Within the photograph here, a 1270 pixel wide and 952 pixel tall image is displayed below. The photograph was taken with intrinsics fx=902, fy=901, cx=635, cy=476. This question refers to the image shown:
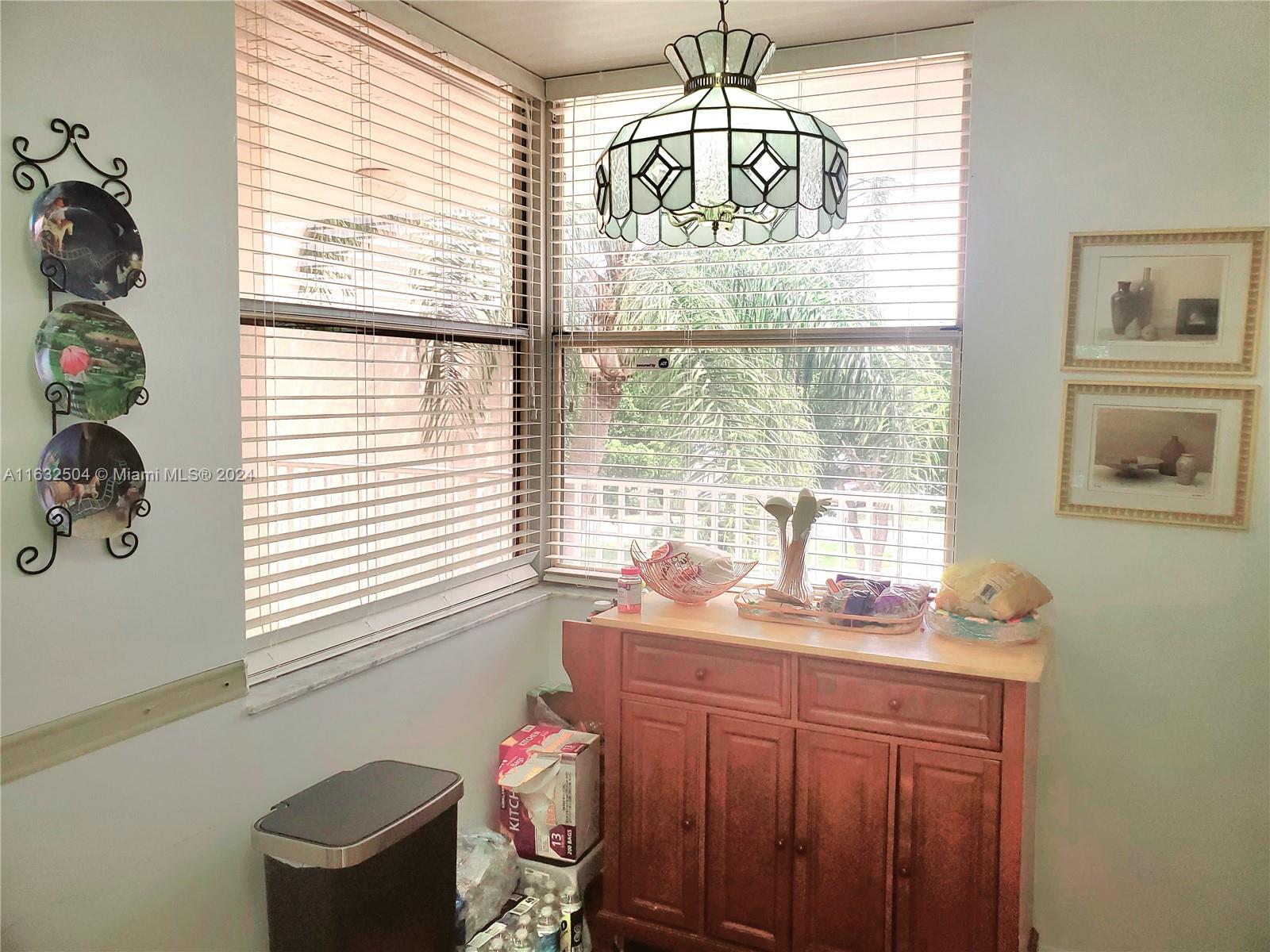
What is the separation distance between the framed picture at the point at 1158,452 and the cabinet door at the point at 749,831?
0.98 meters

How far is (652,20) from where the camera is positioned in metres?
2.37

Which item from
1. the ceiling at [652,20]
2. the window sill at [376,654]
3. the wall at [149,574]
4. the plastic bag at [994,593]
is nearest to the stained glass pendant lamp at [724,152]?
the wall at [149,574]

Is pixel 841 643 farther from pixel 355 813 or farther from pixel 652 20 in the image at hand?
pixel 652 20

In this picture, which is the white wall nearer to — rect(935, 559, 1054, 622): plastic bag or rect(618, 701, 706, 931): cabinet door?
rect(618, 701, 706, 931): cabinet door

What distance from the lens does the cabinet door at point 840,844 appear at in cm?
210

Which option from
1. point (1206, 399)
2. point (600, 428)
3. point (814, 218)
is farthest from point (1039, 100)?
point (600, 428)

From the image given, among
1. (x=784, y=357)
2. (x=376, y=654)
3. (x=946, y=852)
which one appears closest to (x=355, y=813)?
(x=376, y=654)

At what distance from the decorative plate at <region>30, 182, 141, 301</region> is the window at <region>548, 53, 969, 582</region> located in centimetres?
154

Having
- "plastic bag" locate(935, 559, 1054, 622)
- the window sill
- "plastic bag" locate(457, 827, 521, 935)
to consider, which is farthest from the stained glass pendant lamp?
"plastic bag" locate(457, 827, 521, 935)

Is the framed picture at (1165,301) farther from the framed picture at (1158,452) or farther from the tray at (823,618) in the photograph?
the tray at (823,618)

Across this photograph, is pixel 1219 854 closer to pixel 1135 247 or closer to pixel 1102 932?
pixel 1102 932

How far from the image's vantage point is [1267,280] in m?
2.10

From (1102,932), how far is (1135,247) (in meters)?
1.74

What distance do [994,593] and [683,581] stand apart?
0.78m
